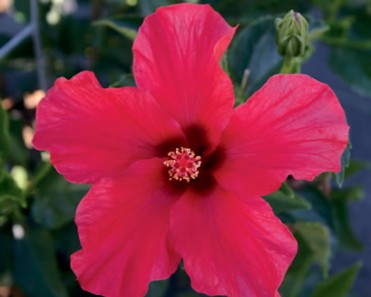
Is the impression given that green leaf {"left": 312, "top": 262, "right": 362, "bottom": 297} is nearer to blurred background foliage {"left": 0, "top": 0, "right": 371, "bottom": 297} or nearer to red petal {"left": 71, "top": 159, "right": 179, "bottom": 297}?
blurred background foliage {"left": 0, "top": 0, "right": 371, "bottom": 297}

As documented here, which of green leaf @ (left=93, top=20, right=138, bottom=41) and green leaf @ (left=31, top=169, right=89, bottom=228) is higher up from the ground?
green leaf @ (left=93, top=20, right=138, bottom=41)

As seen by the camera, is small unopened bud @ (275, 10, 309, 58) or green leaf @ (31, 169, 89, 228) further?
green leaf @ (31, 169, 89, 228)

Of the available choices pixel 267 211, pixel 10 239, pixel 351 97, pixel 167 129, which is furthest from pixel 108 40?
pixel 351 97

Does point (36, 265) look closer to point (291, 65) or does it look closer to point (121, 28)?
point (121, 28)

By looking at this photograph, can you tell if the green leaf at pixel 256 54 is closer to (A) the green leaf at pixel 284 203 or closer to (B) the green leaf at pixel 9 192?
(A) the green leaf at pixel 284 203

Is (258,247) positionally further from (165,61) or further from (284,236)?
(165,61)

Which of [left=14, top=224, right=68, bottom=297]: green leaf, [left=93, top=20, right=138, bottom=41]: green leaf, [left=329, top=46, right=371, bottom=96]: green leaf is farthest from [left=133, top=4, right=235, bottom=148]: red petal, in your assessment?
[left=329, top=46, right=371, bottom=96]: green leaf
